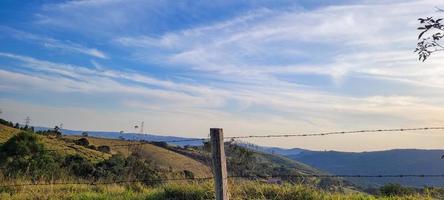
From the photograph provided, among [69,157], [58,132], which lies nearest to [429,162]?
[58,132]

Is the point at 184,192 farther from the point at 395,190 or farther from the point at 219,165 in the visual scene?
the point at 395,190

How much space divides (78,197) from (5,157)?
2454cm

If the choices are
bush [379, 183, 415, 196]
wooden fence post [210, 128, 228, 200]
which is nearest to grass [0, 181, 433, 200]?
bush [379, 183, 415, 196]

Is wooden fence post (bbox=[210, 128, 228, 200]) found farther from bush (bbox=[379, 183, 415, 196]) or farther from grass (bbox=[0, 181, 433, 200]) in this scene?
bush (bbox=[379, 183, 415, 196])

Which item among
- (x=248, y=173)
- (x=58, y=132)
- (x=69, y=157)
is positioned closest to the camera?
(x=248, y=173)

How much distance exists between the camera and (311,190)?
1034cm

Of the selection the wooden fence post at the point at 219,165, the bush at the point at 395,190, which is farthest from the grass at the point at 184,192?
the wooden fence post at the point at 219,165

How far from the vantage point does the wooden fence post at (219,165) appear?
7.70m

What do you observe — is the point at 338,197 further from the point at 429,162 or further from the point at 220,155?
the point at 429,162

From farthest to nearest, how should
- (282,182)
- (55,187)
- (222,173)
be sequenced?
(55,187)
(282,182)
(222,173)

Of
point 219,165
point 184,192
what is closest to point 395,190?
point 184,192

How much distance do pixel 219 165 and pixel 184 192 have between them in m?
3.73

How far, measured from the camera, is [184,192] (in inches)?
443

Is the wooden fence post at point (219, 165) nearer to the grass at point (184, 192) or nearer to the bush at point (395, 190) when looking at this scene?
the grass at point (184, 192)
